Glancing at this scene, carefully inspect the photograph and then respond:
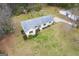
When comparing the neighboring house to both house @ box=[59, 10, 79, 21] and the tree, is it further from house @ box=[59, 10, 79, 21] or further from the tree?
the tree

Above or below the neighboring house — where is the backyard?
below

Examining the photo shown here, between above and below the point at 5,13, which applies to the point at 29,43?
below

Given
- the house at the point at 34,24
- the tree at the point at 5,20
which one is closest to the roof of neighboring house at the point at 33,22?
the house at the point at 34,24

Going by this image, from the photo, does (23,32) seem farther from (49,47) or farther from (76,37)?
(76,37)

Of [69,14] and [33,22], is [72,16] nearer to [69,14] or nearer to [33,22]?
[69,14]

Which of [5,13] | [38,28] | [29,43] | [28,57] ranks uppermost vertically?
[5,13]

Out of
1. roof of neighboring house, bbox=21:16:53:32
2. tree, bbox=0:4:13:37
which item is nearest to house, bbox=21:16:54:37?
roof of neighboring house, bbox=21:16:53:32

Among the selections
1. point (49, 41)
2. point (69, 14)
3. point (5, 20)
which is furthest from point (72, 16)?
point (5, 20)

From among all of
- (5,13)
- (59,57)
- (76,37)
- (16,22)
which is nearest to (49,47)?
(59,57)
